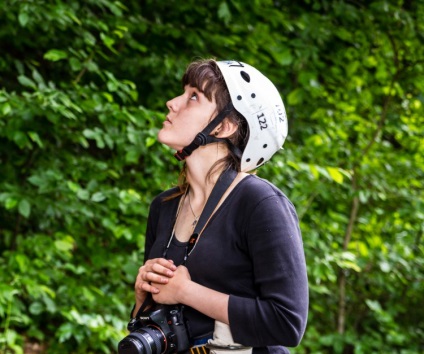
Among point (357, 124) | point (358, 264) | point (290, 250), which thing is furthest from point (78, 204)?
point (290, 250)

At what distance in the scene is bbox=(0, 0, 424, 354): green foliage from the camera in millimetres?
4363

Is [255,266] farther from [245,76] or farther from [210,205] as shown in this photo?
[245,76]

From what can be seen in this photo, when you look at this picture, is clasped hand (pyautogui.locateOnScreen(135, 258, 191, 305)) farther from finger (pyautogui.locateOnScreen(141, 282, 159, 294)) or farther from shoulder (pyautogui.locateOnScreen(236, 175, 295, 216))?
shoulder (pyautogui.locateOnScreen(236, 175, 295, 216))

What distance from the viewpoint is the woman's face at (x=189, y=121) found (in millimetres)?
2070

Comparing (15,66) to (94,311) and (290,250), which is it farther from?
(290,250)

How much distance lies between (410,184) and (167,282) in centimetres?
423

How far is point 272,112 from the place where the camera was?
6.91ft

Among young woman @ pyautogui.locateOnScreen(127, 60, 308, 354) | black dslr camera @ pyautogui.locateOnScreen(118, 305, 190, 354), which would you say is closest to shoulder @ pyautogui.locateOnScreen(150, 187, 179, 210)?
young woman @ pyautogui.locateOnScreen(127, 60, 308, 354)

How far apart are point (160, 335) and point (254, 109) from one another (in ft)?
2.24

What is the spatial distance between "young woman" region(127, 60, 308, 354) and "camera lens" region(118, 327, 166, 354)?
0.09 metres

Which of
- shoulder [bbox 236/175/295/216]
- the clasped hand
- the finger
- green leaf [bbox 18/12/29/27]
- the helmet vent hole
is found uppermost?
the helmet vent hole

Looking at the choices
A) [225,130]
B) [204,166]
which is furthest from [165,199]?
[225,130]

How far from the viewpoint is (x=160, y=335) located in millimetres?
1894

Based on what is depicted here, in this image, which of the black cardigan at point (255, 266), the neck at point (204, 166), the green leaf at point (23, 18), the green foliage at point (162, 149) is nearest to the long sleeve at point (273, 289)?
the black cardigan at point (255, 266)
